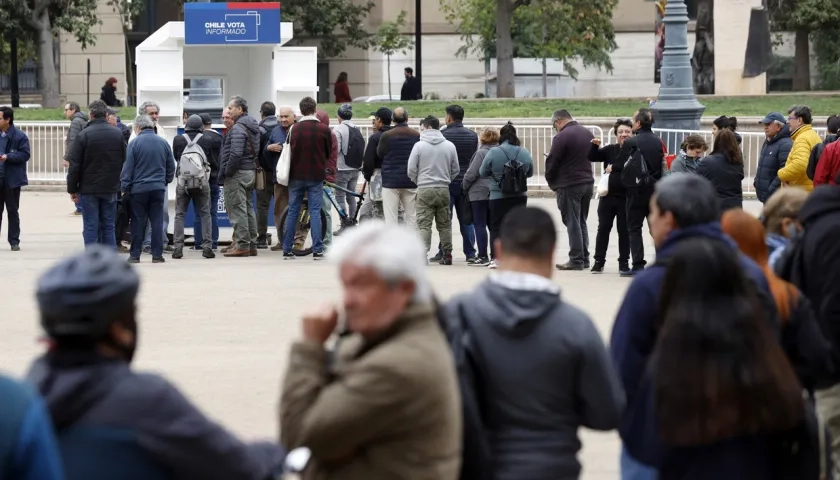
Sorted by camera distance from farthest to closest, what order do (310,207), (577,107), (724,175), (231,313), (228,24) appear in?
(577,107) → (228,24) → (310,207) → (724,175) → (231,313)

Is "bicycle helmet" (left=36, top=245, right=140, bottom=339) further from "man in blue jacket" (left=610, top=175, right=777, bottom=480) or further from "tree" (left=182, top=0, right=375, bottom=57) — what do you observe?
"tree" (left=182, top=0, right=375, bottom=57)

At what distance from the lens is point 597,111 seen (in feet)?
95.1

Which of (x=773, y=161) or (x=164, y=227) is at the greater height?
(x=773, y=161)

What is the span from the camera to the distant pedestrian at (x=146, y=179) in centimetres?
1529

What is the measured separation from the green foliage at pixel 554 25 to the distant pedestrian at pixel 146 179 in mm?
23006

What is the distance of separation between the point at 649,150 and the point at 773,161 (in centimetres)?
153

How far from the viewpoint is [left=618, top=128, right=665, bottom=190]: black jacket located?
546 inches

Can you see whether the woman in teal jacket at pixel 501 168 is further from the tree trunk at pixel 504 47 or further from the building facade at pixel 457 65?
the building facade at pixel 457 65

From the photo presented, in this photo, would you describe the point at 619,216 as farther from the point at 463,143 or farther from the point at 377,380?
the point at 377,380

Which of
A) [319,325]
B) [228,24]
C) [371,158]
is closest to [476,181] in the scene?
[371,158]

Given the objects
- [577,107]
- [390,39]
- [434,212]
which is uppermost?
[390,39]

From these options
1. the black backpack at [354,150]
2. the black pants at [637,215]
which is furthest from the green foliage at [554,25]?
the black pants at [637,215]

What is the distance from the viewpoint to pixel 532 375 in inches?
172

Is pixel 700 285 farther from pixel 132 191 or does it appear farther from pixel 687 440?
pixel 132 191
